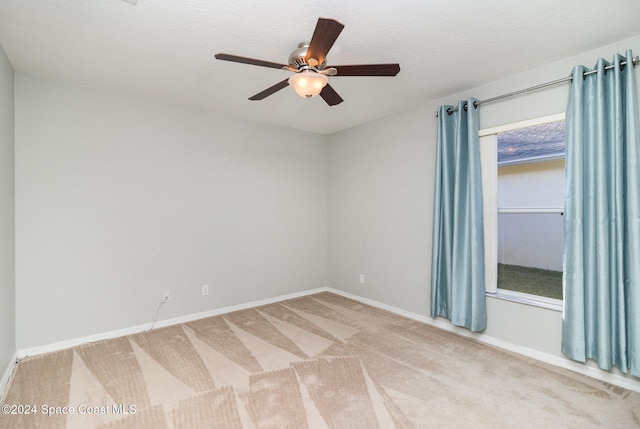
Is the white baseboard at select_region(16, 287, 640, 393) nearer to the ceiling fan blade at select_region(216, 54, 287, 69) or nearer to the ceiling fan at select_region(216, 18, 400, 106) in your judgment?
the ceiling fan at select_region(216, 18, 400, 106)

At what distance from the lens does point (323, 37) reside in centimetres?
159

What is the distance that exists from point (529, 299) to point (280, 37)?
3.03m

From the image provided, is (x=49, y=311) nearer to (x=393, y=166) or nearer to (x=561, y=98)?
(x=393, y=166)

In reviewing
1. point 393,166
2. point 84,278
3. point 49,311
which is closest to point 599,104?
point 393,166

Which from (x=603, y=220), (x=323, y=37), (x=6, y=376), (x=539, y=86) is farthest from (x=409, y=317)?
(x=6, y=376)

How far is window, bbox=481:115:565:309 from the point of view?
2.80 metres

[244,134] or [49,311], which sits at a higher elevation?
[244,134]

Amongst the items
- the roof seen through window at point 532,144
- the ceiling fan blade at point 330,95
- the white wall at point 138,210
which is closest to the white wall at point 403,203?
the roof seen through window at point 532,144

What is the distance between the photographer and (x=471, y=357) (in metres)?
2.62

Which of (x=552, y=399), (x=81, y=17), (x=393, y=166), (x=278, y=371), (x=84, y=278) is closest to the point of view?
(x=81, y=17)

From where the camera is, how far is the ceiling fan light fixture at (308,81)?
6.08 ft

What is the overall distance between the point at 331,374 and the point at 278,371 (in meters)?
0.42

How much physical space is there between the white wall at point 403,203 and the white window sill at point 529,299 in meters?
0.05

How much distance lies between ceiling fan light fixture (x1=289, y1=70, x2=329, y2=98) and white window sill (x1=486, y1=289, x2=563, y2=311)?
99.1 inches
